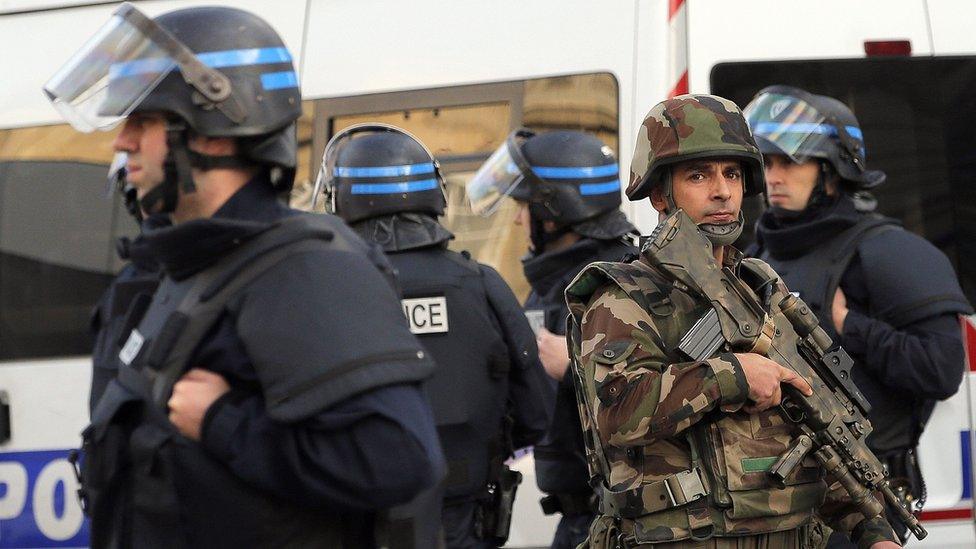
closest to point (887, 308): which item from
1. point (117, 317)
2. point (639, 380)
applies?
point (639, 380)

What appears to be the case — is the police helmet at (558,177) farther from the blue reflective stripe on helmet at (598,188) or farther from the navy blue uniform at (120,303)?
the navy blue uniform at (120,303)

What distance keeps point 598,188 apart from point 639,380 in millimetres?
1915

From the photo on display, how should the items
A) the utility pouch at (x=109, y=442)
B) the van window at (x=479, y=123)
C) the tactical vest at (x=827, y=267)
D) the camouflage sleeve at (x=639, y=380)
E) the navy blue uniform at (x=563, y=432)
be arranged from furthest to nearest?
the van window at (x=479, y=123) → the navy blue uniform at (x=563, y=432) → the tactical vest at (x=827, y=267) → the camouflage sleeve at (x=639, y=380) → the utility pouch at (x=109, y=442)

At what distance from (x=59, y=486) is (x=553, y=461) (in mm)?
2271

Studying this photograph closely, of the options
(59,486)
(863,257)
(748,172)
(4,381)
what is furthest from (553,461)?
(4,381)

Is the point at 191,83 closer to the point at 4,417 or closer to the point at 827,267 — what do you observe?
the point at 827,267

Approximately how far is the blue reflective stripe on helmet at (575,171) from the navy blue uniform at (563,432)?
0.77ft

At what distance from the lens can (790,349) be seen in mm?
3234

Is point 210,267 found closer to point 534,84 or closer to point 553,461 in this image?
point 553,461

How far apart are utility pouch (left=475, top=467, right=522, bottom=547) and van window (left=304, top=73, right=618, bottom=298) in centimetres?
102

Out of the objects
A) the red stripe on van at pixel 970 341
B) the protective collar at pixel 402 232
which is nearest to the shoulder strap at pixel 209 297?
the protective collar at pixel 402 232

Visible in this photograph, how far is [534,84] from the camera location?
5227 mm

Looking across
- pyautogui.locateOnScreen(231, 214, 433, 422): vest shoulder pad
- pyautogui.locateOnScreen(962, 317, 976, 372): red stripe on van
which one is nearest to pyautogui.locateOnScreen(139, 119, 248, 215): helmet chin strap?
pyautogui.locateOnScreen(231, 214, 433, 422): vest shoulder pad

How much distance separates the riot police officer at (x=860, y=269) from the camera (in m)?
4.14
